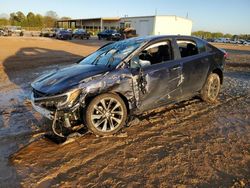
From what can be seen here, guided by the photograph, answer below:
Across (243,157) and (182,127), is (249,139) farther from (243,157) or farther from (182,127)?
(182,127)

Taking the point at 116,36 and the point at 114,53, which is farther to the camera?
the point at 116,36

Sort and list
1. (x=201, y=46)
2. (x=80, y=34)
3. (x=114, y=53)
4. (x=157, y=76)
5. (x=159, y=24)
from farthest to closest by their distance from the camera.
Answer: (x=80, y=34), (x=159, y=24), (x=201, y=46), (x=114, y=53), (x=157, y=76)

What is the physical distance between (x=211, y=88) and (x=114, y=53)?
2.68 meters

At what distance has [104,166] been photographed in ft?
12.2

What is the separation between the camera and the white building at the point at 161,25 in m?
39.1

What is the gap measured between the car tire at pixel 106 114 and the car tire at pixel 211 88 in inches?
101

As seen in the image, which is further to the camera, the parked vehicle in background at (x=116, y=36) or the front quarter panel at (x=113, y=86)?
the parked vehicle in background at (x=116, y=36)

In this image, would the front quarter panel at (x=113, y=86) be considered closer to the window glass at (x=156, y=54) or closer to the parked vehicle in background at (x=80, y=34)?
the window glass at (x=156, y=54)

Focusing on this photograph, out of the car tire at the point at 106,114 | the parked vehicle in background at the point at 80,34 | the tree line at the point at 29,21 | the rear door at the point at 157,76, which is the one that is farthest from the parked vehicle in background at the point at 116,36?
the tree line at the point at 29,21

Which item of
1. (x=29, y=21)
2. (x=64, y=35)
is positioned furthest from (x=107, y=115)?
(x=29, y=21)

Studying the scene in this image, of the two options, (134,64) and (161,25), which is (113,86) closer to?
(134,64)

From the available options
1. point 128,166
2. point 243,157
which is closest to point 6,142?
point 128,166

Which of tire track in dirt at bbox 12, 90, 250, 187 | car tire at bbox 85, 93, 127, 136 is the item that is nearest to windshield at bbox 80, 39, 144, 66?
car tire at bbox 85, 93, 127, 136

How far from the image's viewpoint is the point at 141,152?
163 inches
